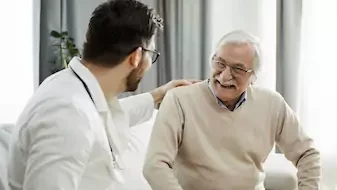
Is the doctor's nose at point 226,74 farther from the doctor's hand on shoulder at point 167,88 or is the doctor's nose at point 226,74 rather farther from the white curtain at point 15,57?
the white curtain at point 15,57

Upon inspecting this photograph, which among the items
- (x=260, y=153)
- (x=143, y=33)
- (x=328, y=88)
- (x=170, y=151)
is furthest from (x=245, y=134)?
(x=328, y=88)

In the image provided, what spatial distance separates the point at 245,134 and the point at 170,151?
1.05ft

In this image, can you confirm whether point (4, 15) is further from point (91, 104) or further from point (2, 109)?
point (91, 104)

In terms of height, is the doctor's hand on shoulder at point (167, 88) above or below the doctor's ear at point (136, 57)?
below

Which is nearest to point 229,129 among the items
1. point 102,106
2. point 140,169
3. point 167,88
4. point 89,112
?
point 167,88

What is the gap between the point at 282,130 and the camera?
2.11 metres

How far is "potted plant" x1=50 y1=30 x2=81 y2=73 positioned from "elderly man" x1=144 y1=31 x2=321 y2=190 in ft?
5.03

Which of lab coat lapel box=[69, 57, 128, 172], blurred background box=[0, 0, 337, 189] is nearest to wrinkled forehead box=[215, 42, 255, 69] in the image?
lab coat lapel box=[69, 57, 128, 172]

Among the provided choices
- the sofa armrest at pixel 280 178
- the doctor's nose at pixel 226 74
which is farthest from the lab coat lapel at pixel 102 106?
the sofa armrest at pixel 280 178

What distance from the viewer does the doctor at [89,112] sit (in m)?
1.21

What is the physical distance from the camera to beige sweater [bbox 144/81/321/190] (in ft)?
6.67

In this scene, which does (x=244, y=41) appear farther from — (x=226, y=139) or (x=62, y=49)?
(x=62, y=49)

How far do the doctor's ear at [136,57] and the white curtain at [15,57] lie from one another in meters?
1.89

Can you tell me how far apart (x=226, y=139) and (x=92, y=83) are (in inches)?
32.0
